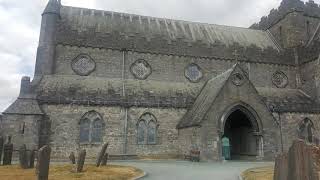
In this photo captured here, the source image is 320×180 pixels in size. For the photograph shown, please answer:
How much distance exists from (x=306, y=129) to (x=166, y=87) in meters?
13.2

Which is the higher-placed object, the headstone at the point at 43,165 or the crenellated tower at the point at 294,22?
the crenellated tower at the point at 294,22

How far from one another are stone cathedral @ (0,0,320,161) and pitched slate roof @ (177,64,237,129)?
12 cm

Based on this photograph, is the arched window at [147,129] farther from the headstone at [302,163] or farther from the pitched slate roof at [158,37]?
the headstone at [302,163]

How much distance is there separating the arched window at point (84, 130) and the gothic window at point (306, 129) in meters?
18.5

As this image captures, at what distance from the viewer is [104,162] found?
1884cm

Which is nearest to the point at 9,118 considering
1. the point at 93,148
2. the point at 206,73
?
the point at 93,148

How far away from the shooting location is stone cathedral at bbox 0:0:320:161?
25.1 metres

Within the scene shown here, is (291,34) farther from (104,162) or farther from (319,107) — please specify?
(104,162)


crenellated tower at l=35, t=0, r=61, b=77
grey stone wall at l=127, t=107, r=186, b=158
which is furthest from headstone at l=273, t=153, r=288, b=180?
crenellated tower at l=35, t=0, r=61, b=77

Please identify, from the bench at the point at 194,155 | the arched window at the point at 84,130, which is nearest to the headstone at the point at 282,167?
the bench at the point at 194,155

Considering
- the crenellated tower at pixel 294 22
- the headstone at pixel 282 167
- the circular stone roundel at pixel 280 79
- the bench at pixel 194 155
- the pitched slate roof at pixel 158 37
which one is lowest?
the bench at pixel 194 155

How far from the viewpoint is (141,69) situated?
31.5 meters

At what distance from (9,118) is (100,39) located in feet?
36.7

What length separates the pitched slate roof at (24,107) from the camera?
2391cm
